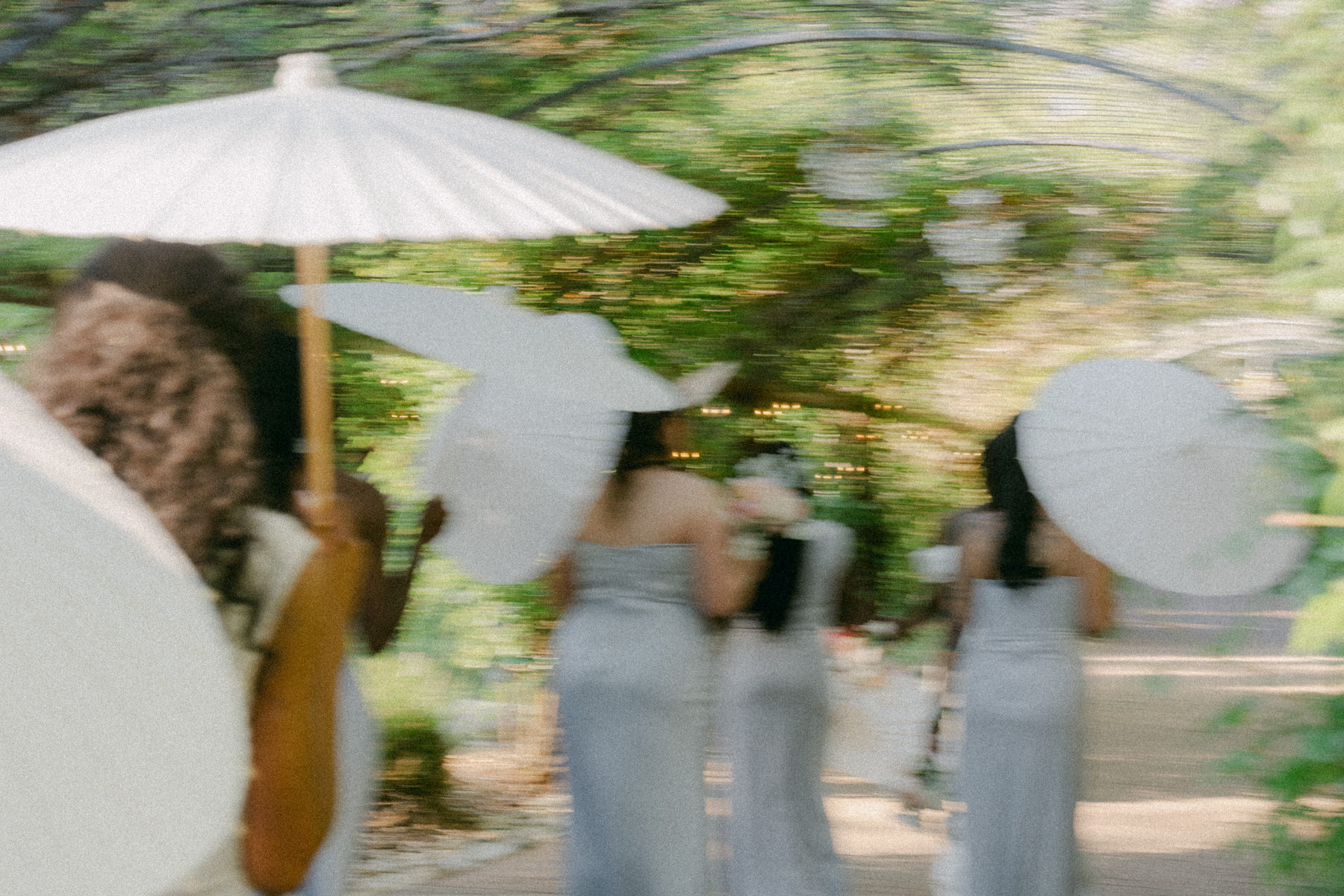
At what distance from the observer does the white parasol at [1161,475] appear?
2223mm

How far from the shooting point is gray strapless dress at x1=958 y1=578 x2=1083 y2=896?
3.97 meters

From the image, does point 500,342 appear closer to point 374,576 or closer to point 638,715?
point 374,576

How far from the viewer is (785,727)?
4.49 meters

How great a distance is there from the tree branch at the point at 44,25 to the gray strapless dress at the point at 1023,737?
332 centimetres

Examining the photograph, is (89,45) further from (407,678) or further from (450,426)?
(407,678)

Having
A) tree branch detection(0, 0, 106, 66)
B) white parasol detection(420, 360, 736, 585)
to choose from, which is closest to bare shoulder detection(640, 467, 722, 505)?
white parasol detection(420, 360, 736, 585)

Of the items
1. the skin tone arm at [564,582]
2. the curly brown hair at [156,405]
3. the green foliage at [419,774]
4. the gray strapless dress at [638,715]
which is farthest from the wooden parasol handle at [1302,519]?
the green foliage at [419,774]

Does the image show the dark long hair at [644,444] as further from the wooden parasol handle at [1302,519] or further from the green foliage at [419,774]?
the green foliage at [419,774]

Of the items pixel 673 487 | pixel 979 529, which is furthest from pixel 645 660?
pixel 979 529

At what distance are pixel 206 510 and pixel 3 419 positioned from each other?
501 millimetres

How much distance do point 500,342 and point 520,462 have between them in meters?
1.08

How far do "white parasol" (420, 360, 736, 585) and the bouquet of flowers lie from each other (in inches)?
15.8

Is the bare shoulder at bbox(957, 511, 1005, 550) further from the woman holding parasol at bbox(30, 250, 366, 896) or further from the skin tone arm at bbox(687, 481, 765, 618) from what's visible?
the woman holding parasol at bbox(30, 250, 366, 896)

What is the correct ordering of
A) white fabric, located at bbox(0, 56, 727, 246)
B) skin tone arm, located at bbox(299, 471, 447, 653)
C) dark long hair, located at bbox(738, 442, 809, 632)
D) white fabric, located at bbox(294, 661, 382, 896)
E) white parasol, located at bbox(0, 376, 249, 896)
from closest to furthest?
1. white parasol, located at bbox(0, 376, 249, 896)
2. white fabric, located at bbox(0, 56, 727, 246)
3. white fabric, located at bbox(294, 661, 382, 896)
4. skin tone arm, located at bbox(299, 471, 447, 653)
5. dark long hair, located at bbox(738, 442, 809, 632)
